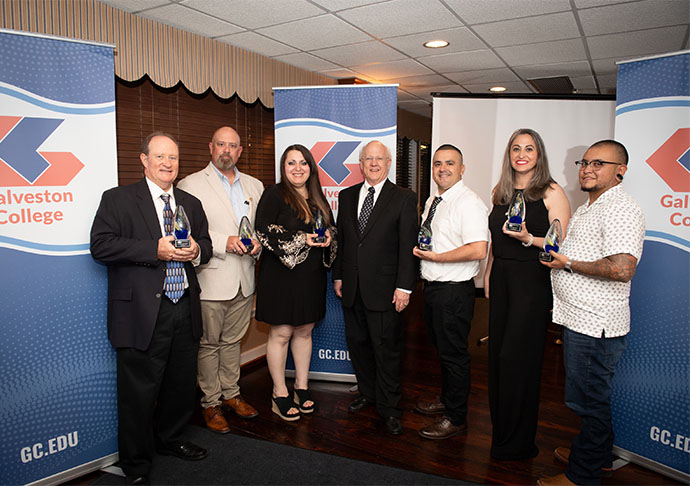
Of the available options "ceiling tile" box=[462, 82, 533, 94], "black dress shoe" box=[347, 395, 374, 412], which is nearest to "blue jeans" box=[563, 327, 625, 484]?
"black dress shoe" box=[347, 395, 374, 412]

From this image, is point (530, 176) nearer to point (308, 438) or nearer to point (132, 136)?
point (308, 438)

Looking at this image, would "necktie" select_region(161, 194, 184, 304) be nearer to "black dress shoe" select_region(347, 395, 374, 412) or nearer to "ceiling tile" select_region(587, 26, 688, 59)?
"black dress shoe" select_region(347, 395, 374, 412)

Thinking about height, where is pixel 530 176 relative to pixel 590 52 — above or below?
below

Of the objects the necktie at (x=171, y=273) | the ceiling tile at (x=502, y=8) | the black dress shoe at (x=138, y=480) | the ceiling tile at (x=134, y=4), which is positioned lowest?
the black dress shoe at (x=138, y=480)

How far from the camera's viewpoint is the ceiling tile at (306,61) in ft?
14.9

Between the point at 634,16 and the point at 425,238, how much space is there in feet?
7.72

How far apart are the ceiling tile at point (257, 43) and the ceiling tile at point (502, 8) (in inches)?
63.4

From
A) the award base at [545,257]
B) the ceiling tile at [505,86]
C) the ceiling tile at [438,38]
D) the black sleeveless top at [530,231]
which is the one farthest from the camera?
the ceiling tile at [505,86]

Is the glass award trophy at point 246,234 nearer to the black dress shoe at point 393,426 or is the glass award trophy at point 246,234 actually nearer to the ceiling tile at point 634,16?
the black dress shoe at point 393,426

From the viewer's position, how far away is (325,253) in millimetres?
3119

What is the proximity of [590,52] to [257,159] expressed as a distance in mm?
3264

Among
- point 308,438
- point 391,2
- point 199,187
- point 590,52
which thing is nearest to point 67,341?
point 199,187

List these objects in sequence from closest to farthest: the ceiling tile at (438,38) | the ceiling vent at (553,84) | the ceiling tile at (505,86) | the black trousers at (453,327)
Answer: the black trousers at (453,327) → the ceiling tile at (438,38) → the ceiling vent at (553,84) → the ceiling tile at (505,86)

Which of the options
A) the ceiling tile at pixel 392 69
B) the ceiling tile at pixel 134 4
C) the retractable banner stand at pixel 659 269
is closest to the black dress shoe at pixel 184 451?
the retractable banner stand at pixel 659 269
